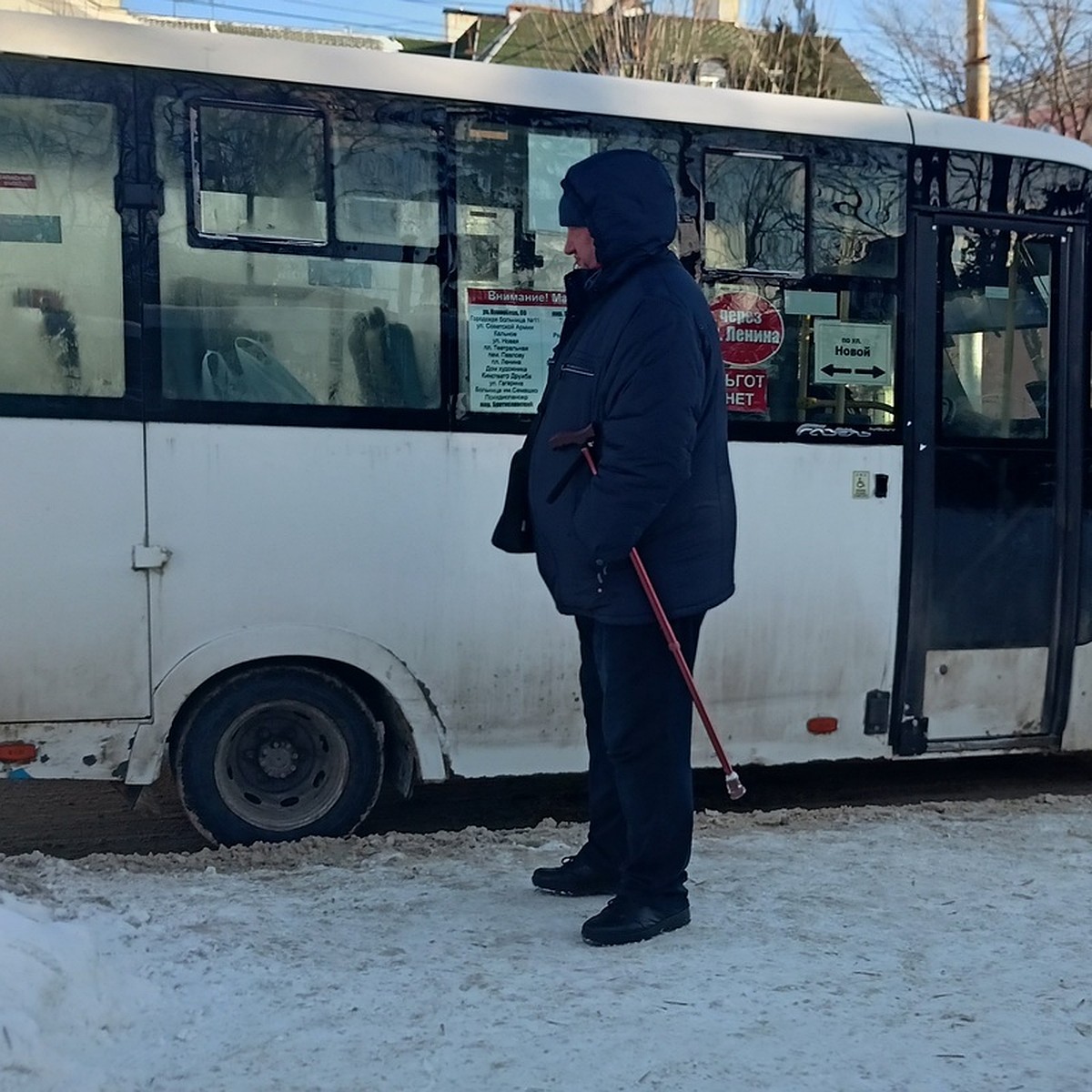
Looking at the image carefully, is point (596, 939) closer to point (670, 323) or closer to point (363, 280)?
point (670, 323)

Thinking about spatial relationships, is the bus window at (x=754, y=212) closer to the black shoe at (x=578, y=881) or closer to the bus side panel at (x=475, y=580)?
the bus side panel at (x=475, y=580)

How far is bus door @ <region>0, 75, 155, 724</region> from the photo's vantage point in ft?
14.4

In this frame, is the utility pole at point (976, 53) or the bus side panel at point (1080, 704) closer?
the bus side panel at point (1080, 704)

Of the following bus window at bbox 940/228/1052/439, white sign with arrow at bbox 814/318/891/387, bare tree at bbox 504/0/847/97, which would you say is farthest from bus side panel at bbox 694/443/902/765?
bare tree at bbox 504/0/847/97

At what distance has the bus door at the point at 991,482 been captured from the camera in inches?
214

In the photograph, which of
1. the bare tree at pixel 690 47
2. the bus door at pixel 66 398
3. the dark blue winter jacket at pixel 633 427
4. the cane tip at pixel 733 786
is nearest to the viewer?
the dark blue winter jacket at pixel 633 427

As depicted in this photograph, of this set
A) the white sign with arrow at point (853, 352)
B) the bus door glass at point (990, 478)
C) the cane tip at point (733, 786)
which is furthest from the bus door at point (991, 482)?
the cane tip at point (733, 786)

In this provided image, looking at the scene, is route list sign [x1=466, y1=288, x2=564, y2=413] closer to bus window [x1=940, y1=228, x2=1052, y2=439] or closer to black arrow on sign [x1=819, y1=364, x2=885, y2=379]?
black arrow on sign [x1=819, y1=364, x2=885, y2=379]

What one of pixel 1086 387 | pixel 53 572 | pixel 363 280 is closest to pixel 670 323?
pixel 363 280

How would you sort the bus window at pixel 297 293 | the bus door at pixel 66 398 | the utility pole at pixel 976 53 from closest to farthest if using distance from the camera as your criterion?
the bus door at pixel 66 398, the bus window at pixel 297 293, the utility pole at pixel 976 53

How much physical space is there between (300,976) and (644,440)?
1.72 meters

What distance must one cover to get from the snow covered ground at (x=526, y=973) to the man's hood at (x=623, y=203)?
2013 mm

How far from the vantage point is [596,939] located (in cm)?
365

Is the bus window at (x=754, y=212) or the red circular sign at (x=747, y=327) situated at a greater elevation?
the bus window at (x=754, y=212)
